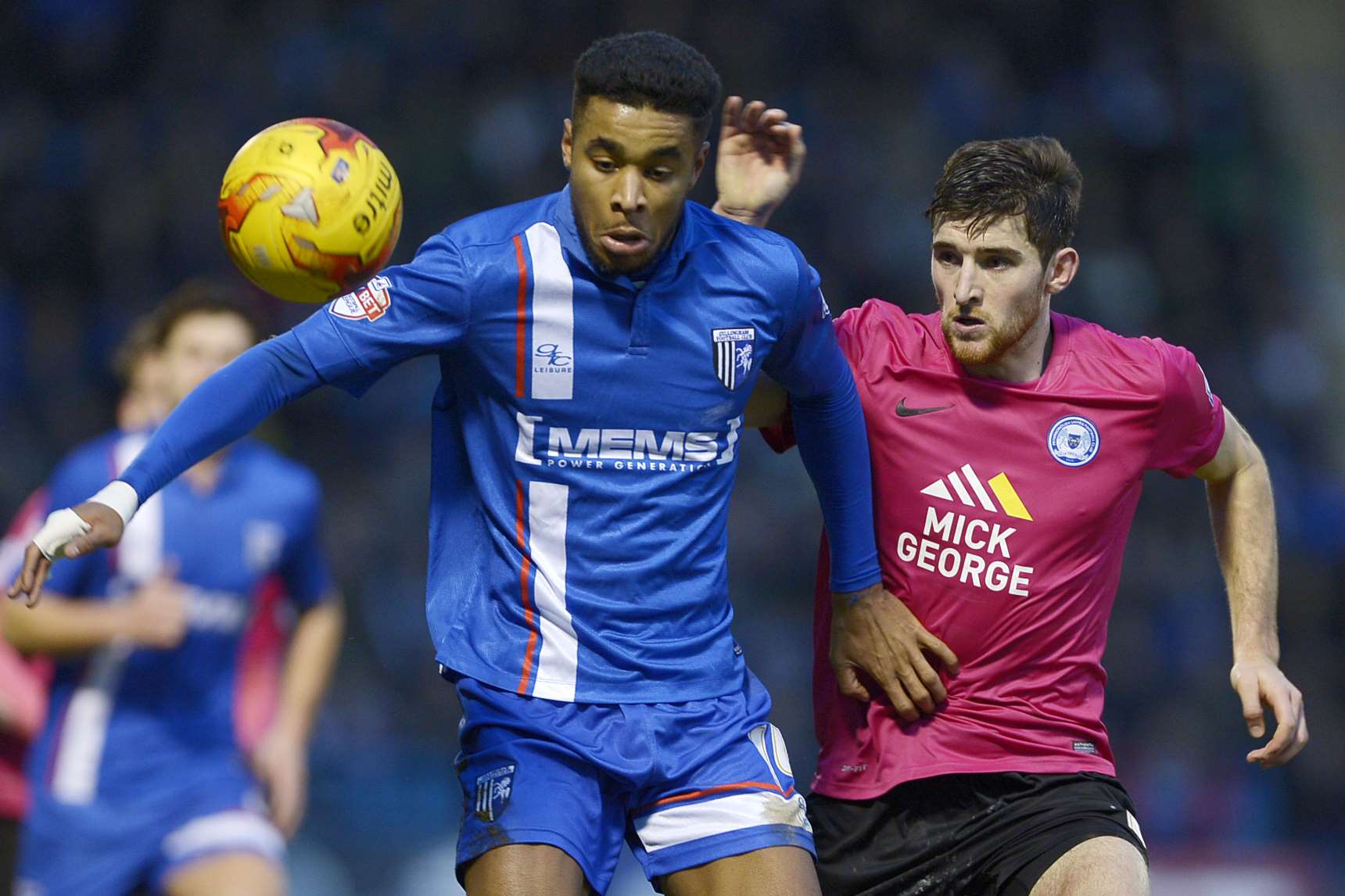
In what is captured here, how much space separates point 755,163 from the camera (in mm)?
3992

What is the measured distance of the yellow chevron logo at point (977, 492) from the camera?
12.2ft

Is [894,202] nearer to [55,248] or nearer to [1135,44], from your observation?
[1135,44]

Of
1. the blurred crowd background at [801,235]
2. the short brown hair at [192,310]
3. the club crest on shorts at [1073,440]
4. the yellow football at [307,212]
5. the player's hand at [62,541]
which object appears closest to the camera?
the player's hand at [62,541]

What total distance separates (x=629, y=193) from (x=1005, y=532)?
4.00 feet

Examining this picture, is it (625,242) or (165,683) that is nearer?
(625,242)

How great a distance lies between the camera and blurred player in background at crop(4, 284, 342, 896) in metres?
4.64

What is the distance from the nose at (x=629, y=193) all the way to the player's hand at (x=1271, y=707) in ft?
5.68

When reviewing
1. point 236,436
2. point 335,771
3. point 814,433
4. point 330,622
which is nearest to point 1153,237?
point 335,771

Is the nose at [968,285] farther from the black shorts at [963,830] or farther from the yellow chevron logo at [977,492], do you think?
the black shorts at [963,830]

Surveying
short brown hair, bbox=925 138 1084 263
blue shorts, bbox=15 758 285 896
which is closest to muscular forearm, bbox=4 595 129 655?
blue shorts, bbox=15 758 285 896

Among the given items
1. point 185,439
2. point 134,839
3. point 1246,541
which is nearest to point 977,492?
point 1246,541

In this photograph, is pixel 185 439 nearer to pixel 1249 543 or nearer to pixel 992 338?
Result: pixel 992 338

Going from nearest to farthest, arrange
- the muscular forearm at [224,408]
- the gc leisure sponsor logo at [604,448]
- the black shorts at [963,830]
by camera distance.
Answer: the muscular forearm at [224,408]
the gc leisure sponsor logo at [604,448]
the black shorts at [963,830]

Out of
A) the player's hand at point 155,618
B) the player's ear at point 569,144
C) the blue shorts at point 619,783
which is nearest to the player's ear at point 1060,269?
the player's ear at point 569,144
